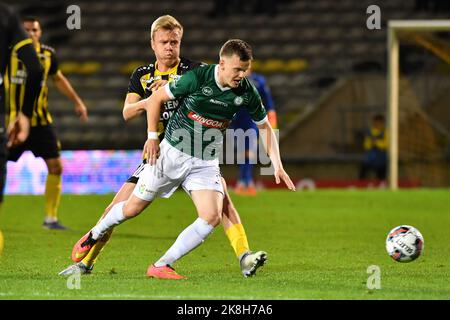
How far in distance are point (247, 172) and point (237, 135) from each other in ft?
3.09

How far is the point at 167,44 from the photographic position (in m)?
7.13

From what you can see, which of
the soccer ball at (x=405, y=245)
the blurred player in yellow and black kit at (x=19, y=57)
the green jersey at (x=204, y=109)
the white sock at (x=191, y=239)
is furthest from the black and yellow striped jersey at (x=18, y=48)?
the soccer ball at (x=405, y=245)

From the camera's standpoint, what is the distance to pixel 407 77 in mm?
19734

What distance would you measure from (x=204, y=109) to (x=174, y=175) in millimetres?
464

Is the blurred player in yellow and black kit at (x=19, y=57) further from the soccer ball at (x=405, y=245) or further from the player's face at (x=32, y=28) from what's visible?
the player's face at (x=32, y=28)

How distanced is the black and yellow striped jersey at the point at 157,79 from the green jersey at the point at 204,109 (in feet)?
1.12

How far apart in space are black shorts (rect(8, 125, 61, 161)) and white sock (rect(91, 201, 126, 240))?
3614 mm

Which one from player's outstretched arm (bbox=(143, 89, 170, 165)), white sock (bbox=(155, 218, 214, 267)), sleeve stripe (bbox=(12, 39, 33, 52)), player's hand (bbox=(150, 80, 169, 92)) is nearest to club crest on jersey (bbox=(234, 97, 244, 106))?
player's outstretched arm (bbox=(143, 89, 170, 165))

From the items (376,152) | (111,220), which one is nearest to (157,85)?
(111,220)

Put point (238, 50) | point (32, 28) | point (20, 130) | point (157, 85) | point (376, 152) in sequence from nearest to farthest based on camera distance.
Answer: point (20, 130)
point (238, 50)
point (157, 85)
point (32, 28)
point (376, 152)

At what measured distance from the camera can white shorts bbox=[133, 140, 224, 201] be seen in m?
6.67

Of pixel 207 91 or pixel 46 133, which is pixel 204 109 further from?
pixel 46 133

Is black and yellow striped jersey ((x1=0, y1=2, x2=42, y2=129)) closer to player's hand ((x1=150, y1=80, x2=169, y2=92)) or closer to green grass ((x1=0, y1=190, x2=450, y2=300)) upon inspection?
green grass ((x1=0, y1=190, x2=450, y2=300))
